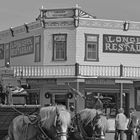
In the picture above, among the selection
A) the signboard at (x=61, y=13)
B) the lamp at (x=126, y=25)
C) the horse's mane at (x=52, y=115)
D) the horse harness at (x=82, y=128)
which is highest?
the signboard at (x=61, y=13)

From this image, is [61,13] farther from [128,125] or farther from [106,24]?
[128,125]

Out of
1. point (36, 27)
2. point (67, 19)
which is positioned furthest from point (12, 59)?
point (67, 19)

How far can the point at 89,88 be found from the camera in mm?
33000

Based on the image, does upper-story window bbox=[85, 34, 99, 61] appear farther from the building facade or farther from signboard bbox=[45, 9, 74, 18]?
signboard bbox=[45, 9, 74, 18]

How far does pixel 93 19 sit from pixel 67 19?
5.88 ft

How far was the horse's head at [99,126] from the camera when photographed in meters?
9.41

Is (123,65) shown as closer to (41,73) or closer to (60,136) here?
(41,73)

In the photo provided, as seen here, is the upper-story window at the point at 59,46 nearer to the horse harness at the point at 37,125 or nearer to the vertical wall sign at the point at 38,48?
the vertical wall sign at the point at 38,48

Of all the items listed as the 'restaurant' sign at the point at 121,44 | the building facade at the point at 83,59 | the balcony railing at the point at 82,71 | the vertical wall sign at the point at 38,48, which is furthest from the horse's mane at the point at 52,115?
the vertical wall sign at the point at 38,48

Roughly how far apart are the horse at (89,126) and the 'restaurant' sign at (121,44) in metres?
23.2

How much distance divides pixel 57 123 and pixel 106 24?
2471 centimetres

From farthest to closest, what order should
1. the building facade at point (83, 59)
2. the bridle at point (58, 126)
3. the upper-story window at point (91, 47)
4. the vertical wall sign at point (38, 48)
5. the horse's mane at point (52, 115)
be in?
the vertical wall sign at point (38, 48), the upper-story window at point (91, 47), the building facade at point (83, 59), the horse's mane at point (52, 115), the bridle at point (58, 126)

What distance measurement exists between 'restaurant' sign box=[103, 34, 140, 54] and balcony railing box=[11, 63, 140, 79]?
1456 millimetres

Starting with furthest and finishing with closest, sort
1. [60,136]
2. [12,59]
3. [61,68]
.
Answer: [12,59] < [61,68] < [60,136]
